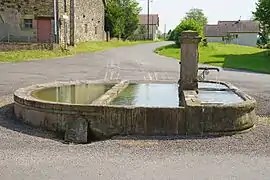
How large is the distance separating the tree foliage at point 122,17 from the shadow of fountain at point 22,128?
56845 millimetres

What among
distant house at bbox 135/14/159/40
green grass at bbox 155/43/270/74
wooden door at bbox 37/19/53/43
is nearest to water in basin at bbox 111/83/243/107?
green grass at bbox 155/43/270/74

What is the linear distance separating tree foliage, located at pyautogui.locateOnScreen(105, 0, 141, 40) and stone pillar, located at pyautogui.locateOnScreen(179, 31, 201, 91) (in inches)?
2185

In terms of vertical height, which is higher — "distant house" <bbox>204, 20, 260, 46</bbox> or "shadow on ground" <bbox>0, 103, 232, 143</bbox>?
"distant house" <bbox>204, 20, 260, 46</bbox>

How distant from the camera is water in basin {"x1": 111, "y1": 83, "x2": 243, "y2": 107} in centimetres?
1093

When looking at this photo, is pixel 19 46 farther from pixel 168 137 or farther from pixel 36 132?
pixel 168 137

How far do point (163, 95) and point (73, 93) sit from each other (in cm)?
254

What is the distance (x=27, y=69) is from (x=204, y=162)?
16.9 meters

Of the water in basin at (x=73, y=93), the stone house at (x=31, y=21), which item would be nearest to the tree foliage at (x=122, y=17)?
the stone house at (x=31, y=21)

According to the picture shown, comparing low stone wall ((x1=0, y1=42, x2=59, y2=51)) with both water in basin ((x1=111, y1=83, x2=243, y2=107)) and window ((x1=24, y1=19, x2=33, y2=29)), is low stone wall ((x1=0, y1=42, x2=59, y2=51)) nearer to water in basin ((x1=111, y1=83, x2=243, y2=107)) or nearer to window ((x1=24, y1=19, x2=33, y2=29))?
window ((x1=24, y1=19, x2=33, y2=29))

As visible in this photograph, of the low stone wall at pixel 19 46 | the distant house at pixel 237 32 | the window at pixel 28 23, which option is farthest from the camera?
the distant house at pixel 237 32

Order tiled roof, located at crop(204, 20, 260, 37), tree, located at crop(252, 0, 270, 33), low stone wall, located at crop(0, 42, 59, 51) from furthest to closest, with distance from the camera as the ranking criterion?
1. tiled roof, located at crop(204, 20, 260, 37)
2. tree, located at crop(252, 0, 270, 33)
3. low stone wall, located at crop(0, 42, 59, 51)

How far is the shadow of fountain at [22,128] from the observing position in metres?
9.23

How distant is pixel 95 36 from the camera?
53.6 metres

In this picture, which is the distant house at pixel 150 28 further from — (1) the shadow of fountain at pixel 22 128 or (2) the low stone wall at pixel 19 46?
(1) the shadow of fountain at pixel 22 128
